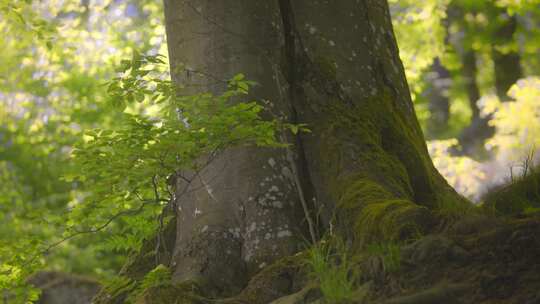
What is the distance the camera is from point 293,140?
471 cm

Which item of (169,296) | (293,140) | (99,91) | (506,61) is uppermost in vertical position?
(506,61)

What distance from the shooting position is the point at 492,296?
2922 mm

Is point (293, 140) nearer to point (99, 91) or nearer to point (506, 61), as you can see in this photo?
point (99, 91)

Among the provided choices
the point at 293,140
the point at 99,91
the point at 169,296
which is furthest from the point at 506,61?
the point at 169,296

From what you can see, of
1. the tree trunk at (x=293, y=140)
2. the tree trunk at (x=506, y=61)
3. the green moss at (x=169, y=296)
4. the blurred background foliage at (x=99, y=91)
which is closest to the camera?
the green moss at (x=169, y=296)

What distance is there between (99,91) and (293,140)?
10.8 meters

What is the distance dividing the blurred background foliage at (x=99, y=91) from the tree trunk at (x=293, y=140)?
4.18 metres

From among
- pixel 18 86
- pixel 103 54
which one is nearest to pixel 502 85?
pixel 103 54

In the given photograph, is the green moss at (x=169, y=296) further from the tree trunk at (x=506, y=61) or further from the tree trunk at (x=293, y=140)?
the tree trunk at (x=506, y=61)

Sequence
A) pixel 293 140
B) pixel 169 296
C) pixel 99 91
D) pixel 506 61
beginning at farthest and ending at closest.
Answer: pixel 506 61
pixel 99 91
pixel 293 140
pixel 169 296

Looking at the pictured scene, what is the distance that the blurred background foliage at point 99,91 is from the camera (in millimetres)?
10812

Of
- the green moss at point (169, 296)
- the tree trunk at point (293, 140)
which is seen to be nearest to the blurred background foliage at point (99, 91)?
the tree trunk at point (293, 140)

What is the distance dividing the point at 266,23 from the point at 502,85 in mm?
14509

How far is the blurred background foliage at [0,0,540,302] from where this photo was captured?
35.5 ft
